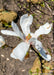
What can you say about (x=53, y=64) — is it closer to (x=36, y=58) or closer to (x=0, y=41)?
(x=36, y=58)

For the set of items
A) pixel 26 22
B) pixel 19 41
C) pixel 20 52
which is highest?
pixel 26 22

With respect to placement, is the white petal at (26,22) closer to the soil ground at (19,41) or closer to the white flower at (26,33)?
the white flower at (26,33)

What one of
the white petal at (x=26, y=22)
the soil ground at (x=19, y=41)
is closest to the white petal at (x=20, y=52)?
the white petal at (x=26, y=22)

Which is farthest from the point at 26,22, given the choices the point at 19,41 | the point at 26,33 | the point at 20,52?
the point at 19,41

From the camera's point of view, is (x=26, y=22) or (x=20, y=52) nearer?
(x=20, y=52)

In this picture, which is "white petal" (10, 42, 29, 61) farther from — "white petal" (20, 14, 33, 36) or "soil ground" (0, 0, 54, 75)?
"soil ground" (0, 0, 54, 75)

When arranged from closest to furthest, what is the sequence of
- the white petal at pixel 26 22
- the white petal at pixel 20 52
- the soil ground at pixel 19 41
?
the white petal at pixel 20 52 < the white petal at pixel 26 22 < the soil ground at pixel 19 41

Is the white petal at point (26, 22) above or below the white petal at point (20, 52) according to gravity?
above

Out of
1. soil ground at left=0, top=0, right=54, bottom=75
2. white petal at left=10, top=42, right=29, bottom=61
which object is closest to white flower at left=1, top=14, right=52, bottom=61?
white petal at left=10, top=42, right=29, bottom=61

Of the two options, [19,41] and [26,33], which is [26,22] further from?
[19,41]
